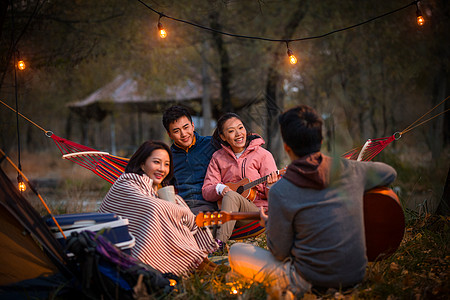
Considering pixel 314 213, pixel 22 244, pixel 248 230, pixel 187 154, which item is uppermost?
pixel 187 154

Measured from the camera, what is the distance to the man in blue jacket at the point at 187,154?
3.41 m

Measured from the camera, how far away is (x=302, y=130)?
76.3 inches

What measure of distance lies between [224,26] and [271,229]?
7.56 meters

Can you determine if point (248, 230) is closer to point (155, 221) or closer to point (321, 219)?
point (155, 221)

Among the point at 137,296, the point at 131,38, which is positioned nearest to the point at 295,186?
the point at 137,296

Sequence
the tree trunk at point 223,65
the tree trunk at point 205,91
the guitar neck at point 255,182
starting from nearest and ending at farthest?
the guitar neck at point 255,182 → the tree trunk at point 223,65 → the tree trunk at point 205,91

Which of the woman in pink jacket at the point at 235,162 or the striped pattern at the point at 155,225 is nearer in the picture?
the striped pattern at the point at 155,225

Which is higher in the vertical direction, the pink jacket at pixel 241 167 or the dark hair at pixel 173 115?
the dark hair at pixel 173 115

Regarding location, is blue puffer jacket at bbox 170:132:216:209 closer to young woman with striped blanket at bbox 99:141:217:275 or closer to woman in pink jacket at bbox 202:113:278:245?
woman in pink jacket at bbox 202:113:278:245

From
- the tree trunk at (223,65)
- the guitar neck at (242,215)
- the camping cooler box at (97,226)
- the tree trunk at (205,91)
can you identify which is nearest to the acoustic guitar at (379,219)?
the guitar neck at (242,215)

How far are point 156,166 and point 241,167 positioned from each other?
2.83 ft

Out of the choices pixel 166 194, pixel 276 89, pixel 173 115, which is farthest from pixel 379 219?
pixel 276 89

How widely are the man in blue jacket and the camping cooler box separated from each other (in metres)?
1.23

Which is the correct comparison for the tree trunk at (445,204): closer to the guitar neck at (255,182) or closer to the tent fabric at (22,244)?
the guitar neck at (255,182)
